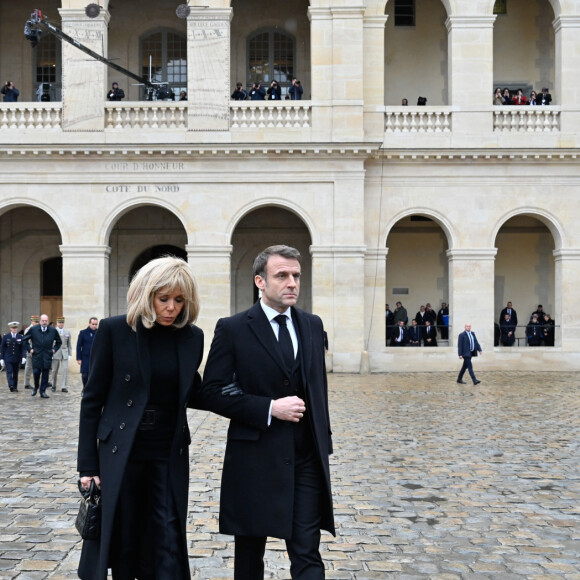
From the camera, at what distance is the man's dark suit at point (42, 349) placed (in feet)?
62.7

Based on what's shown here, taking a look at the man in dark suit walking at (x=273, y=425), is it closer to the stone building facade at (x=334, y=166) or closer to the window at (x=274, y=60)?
the stone building facade at (x=334, y=166)

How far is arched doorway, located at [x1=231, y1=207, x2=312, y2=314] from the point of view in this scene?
31062mm

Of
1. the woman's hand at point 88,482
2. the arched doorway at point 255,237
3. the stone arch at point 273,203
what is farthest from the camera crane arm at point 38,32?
the woman's hand at point 88,482

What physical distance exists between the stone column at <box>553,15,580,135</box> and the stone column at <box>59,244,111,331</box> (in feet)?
52.9

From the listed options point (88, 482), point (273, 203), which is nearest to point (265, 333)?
point (88, 482)

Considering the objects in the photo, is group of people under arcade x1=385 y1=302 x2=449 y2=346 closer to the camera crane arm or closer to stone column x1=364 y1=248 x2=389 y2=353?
stone column x1=364 y1=248 x2=389 y2=353

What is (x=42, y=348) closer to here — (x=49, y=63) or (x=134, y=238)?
(x=134, y=238)

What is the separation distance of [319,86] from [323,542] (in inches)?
861

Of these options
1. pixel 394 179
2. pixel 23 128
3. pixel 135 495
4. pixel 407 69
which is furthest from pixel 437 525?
pixel 407 69

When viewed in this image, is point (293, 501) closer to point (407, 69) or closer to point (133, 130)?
point (133, 130)

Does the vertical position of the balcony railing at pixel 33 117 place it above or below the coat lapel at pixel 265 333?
above

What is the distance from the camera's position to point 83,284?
1057 inches

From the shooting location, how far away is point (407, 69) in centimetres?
3067

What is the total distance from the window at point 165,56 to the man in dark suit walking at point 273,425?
90.6 ft
